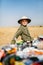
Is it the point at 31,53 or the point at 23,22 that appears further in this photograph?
the point at 23,22

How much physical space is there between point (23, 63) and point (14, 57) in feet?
0.45

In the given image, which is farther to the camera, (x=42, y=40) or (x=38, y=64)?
(x=42, y=40)

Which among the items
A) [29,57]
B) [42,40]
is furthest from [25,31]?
[29,57]

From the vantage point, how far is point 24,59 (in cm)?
192

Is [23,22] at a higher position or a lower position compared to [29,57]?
higher

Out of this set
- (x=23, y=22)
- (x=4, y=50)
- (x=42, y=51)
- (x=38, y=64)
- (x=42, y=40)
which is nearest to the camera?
(x=38, y=64)

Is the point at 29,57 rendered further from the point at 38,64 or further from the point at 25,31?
the point at 25,31

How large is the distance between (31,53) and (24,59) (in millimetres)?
131

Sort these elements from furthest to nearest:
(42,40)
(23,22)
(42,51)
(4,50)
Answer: (23,22)
(42,40)
(4,50)
(42,51)

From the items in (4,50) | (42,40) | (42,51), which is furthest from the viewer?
(42,40)

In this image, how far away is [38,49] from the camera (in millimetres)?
2182

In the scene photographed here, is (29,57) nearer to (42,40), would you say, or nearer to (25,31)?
(42,40)

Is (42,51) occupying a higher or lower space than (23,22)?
lower

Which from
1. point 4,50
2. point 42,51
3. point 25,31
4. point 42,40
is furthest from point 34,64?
point 25,31
